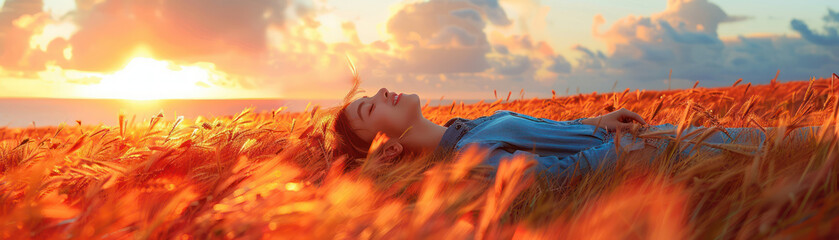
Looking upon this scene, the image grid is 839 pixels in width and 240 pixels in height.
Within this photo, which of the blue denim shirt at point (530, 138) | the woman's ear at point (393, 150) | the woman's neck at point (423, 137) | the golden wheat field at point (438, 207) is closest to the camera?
the golden wheat field at point (438, 207)

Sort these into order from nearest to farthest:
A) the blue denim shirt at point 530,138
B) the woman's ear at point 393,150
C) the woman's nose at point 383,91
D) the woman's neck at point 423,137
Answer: the blue denim shirt at point 530,138, the woman's ear at point 393,150, the woman's neck at point 423,137, the woman's nose at point 383,91

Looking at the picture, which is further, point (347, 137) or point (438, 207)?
point (347, 137)

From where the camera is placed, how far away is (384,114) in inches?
91.4

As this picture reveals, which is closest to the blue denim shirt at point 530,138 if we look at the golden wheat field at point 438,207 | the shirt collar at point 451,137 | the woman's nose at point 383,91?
the shirt collar at point 451,137

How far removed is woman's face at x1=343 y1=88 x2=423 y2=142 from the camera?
7.62ft

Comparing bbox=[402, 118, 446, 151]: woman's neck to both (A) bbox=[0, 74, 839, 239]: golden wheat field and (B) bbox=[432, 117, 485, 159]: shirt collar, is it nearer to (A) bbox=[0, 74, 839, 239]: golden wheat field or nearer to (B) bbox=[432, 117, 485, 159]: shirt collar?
(B) bbox=[432, 117, 485, 159]: shirt collar

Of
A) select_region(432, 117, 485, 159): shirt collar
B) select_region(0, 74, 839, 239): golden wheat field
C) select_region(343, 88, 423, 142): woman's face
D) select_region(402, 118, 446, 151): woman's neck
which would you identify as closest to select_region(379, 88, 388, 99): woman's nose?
select_region(343, 88, 423, 142): woman's face

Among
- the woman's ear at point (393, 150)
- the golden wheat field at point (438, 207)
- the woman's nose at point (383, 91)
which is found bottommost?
the woman's ear at point (393, 150)

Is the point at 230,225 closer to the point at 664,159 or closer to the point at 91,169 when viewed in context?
the point at 91,169

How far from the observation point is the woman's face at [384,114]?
2.32m

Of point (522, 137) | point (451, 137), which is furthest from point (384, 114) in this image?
point (522, 137)

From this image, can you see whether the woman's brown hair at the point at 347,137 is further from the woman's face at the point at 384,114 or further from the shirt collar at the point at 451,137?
the shirt collar at the point at 451,137

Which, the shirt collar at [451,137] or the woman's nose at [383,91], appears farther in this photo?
the woman's nose at [383,91]

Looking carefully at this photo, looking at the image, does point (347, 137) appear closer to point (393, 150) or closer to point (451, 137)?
point (393, 150)
